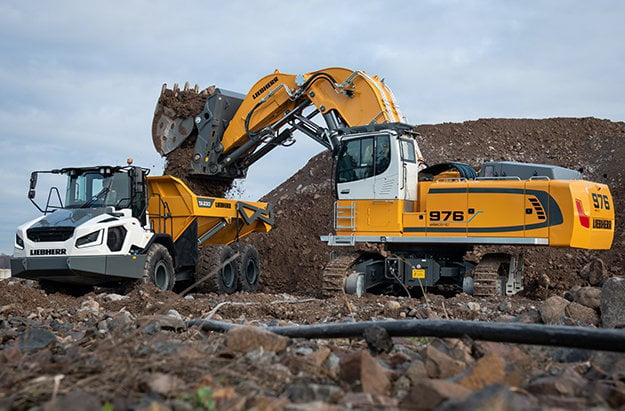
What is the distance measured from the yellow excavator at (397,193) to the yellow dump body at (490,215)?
0.02 metres

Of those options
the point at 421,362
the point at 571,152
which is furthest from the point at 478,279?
the point at 571,152

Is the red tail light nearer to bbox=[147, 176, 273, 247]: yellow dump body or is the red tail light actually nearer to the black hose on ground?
bbox=[147, 176, 273, 247]: yellow dump body

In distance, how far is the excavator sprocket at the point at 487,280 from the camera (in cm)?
1224

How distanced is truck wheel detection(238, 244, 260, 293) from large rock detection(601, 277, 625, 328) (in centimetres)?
889

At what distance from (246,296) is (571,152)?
24.1 m

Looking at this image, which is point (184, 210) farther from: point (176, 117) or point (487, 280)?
point (487, 280)

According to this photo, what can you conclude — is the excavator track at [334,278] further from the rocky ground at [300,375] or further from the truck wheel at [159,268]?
the rocky ground at [300,375]

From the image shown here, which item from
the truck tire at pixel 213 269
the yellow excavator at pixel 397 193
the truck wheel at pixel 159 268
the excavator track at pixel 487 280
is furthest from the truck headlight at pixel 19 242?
the excavator track at pixel 487 280

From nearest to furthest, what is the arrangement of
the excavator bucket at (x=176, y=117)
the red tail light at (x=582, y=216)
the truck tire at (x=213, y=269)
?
1. the red tail light at (x=582, y=216)
2. the truck tire at (x=213, y=269)
3. the excavator bucket at (x=176, y=117)

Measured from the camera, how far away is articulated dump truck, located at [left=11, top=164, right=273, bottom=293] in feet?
37.7

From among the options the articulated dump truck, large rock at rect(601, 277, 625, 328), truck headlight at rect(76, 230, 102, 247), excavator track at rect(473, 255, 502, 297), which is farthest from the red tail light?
truck headlight at rect(76, 230, 102, 247)

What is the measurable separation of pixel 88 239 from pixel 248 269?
4.87 meters

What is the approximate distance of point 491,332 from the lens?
14.3ft

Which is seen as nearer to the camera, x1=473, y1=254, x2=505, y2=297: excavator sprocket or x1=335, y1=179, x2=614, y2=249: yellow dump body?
x1=335, y1=179, x2=614, y2=249: yellow dump body
